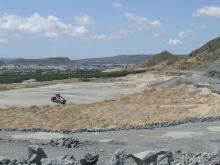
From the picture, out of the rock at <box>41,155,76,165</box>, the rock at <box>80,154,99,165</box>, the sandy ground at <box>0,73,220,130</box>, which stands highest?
the rock at <box>41,155,76,165</box>

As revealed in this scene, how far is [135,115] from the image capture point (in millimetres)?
36406

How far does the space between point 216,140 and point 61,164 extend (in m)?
10.3

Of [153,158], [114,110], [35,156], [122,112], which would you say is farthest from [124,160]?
[114,110]

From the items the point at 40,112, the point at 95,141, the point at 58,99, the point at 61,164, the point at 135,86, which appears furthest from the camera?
the point at 135,86

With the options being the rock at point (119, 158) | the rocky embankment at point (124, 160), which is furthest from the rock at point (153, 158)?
the rock at point (119, 158)

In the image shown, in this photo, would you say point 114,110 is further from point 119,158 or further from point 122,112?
point 119,158

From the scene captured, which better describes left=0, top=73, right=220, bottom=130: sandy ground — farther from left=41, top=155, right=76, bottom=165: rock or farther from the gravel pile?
left=41, top=155, right=76, bottom=165: rock

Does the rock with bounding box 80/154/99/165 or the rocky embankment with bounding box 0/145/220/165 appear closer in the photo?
the rocky embankment with bounding box 0/145/220/165

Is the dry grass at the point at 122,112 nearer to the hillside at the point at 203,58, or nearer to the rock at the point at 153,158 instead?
the rock at the point at 153,158

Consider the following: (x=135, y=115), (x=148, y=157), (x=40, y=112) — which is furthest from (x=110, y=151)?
(x=40, y=112)

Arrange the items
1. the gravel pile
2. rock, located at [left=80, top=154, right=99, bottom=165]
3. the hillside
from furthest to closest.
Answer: the hillside
the gravel pile
rock, located at [left=80, top=154, right=99, bottom=165]

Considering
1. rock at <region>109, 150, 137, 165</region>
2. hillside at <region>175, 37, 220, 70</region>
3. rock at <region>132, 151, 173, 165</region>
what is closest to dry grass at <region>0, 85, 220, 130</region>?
rock at <region>109, 150, 137, 165</region>

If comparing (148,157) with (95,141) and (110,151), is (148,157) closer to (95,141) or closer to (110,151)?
(110,151)

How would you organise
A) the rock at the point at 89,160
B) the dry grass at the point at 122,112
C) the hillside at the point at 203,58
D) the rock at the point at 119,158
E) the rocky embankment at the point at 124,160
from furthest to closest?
the hillside at the point at 203,58 → the dry grass at the point at 122,112 → the rock at the point at 89,160 → the rock at the point at 119,158 → the rocky embankment at the point at 124,160
